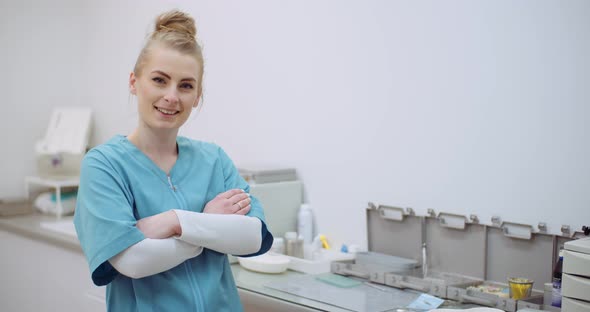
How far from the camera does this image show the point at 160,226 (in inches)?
53.6

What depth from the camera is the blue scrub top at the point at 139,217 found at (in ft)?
4.31

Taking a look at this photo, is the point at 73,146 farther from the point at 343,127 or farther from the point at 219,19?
the point at 343,127

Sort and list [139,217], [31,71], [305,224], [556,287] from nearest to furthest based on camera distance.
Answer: [139,217], [556,287], [305,224], [31,71]

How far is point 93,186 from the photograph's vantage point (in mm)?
1342

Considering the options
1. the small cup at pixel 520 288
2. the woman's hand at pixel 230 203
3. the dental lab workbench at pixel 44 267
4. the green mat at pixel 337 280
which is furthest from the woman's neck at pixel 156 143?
the small cup at pixel 520 288

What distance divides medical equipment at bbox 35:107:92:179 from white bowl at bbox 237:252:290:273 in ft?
5.16

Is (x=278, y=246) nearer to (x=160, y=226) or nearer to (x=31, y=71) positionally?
(x=160, y=226)

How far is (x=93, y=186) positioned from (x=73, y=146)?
215cm

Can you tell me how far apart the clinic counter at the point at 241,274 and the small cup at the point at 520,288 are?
18.6 inches

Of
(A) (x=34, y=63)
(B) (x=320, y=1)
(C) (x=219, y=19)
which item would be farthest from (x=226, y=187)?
(A) (x=34, y=63)

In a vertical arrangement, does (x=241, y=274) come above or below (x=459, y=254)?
below

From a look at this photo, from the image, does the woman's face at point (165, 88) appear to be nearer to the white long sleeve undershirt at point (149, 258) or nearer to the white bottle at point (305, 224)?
the white long sleeve undershirt at point (149, 258)

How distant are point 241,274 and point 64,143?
167cm

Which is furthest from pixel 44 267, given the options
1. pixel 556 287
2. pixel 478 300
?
pixel 556 287
